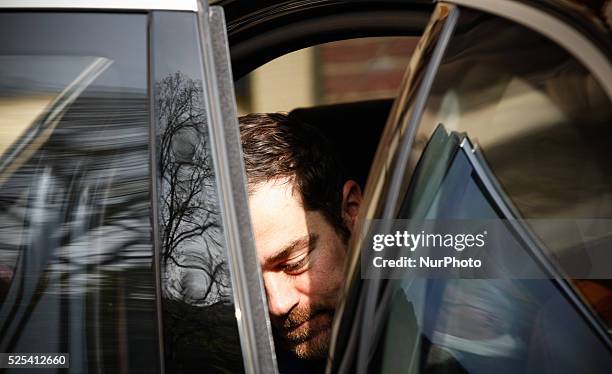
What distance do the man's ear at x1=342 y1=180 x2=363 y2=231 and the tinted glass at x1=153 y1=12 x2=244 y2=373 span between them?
861mm

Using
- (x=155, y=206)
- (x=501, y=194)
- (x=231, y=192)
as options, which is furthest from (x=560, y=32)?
(x=155, y=206)

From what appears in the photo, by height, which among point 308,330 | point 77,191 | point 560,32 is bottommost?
point 308,330

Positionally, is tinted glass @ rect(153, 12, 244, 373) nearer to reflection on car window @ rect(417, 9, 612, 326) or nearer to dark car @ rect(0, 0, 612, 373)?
dark car @ rect(0, 0, 612, 373)

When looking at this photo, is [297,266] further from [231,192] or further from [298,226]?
[231,192]

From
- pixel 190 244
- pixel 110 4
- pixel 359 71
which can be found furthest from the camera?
pixel 359 71

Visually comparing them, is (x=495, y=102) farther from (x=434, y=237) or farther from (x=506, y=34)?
(x=434, y=237)

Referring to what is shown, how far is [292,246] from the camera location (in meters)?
1.98

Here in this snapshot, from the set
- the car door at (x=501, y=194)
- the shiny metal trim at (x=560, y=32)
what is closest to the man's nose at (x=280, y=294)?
the car door at (x=501, y=194)

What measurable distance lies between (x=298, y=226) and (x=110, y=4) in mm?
813

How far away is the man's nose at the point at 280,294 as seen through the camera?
1892mm

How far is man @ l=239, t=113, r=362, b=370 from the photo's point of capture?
1915 millimetres

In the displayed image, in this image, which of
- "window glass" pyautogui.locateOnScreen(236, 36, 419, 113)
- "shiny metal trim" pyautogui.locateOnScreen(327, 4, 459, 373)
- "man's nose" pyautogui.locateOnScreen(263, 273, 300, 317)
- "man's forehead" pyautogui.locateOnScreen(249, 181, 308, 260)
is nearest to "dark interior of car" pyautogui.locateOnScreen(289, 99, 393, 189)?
"window glass" pyautogui.locateOnScreen(236, 36, 419, 113)

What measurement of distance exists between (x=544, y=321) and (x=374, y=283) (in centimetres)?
25

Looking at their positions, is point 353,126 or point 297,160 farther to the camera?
point 353,126
